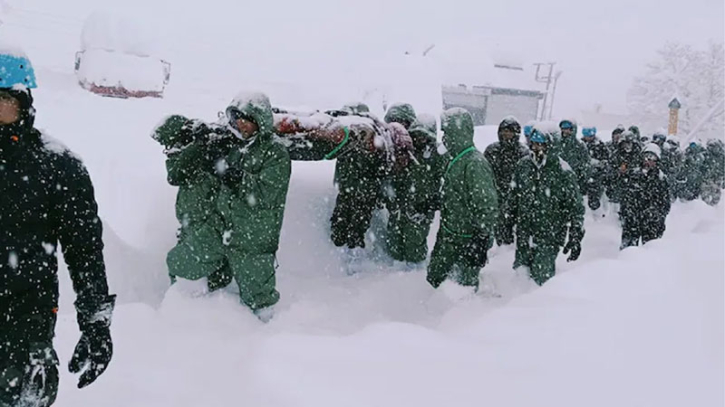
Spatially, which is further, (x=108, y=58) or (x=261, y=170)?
(x=108, y=58)

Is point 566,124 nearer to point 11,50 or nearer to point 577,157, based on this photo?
point 577,157

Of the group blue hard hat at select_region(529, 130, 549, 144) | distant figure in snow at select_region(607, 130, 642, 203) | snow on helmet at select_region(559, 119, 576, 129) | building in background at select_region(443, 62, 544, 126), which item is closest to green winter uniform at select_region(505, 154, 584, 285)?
blue hard hat at select_region(529, 130, 549, 144)

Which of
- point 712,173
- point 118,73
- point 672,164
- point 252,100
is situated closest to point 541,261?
point 252,100

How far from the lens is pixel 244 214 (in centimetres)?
428

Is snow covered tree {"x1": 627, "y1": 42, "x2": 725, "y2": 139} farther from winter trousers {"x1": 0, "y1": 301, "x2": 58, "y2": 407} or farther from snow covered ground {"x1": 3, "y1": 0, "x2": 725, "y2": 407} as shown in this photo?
winter trousers {"x1": 0, "y1": 301, "x2": 58, "y2": 407}

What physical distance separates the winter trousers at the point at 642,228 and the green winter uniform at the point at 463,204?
9.60 feet

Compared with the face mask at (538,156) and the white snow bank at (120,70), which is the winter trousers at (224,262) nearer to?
the face mask at (538,156)

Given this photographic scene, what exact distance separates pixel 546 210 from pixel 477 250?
1125 mm

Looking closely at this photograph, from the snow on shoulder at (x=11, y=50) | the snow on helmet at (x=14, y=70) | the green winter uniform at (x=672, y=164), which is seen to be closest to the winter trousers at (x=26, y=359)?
the snow on helmet at (x=14, y=70)

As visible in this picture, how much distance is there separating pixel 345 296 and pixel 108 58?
11677 millimetres

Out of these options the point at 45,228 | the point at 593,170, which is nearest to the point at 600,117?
the point at 593,170

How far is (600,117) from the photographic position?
61.3m

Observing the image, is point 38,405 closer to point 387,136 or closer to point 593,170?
point 387,136

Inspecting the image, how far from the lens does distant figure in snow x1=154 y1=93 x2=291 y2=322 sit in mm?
4266
